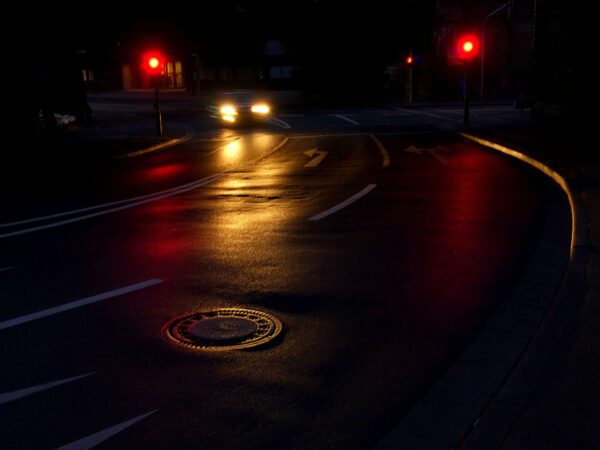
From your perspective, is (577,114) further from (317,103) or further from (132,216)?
(317,103)

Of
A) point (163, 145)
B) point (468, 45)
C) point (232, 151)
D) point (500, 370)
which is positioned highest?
point (468, 45)

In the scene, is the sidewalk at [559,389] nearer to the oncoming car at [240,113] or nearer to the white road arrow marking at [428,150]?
the white road arrow marking at [428,150]

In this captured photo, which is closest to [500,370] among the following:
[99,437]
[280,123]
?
[99,437]

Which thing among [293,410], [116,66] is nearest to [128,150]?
[293,410]

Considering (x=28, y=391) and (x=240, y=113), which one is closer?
(x=28, y=391)

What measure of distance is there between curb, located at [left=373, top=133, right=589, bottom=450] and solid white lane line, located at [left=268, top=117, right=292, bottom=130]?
892 inches

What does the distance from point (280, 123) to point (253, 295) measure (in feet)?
84.0

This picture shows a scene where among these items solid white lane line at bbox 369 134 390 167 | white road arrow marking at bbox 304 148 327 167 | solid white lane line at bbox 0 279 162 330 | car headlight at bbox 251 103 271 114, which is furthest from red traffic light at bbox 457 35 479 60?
solid white lane line at bbox 0 279 162 330

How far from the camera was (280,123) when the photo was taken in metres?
31.3

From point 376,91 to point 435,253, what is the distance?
44.5 meters

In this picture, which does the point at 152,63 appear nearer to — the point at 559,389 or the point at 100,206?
the point at 100,206

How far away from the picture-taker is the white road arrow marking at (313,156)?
1671 cm

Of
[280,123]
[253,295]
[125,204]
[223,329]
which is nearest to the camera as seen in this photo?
[223,329]

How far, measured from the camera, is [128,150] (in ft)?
64.8
